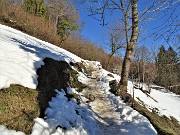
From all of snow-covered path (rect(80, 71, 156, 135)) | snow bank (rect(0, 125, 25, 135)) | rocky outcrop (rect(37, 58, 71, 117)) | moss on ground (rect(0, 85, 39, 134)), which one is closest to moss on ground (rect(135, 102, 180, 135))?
snow-covered path (rect(80, 71, 156, 135))

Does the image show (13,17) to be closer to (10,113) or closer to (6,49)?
(6,49)

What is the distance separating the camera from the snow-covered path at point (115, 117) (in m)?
7.58

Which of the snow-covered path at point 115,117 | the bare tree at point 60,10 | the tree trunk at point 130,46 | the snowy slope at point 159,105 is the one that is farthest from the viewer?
the bare tree at point 60,10

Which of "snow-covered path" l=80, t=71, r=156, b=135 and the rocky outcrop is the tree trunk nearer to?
"snow-covered path" l=80, t=71, r=156, b=135

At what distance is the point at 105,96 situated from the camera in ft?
37.0

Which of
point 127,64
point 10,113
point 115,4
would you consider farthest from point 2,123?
point 115,4

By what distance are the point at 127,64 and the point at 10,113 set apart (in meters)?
8.00

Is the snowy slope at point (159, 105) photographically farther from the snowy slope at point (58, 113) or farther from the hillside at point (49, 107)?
the snowy slope at point (58, 113)

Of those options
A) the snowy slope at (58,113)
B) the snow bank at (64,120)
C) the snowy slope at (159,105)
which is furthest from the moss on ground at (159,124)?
the snow bank at (64,120)

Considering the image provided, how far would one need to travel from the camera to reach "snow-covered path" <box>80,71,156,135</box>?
7.58 m

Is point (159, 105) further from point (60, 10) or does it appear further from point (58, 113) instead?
point (60, 10)

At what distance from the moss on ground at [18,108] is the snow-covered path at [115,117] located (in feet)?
7.32

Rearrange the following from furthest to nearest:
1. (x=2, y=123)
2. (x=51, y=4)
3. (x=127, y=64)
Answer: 1. (x=51, y=4)
2. (x=127, y=64)
3. (x=2, y=123)

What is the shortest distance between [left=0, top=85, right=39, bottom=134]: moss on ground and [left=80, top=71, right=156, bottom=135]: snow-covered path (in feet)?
7.32
